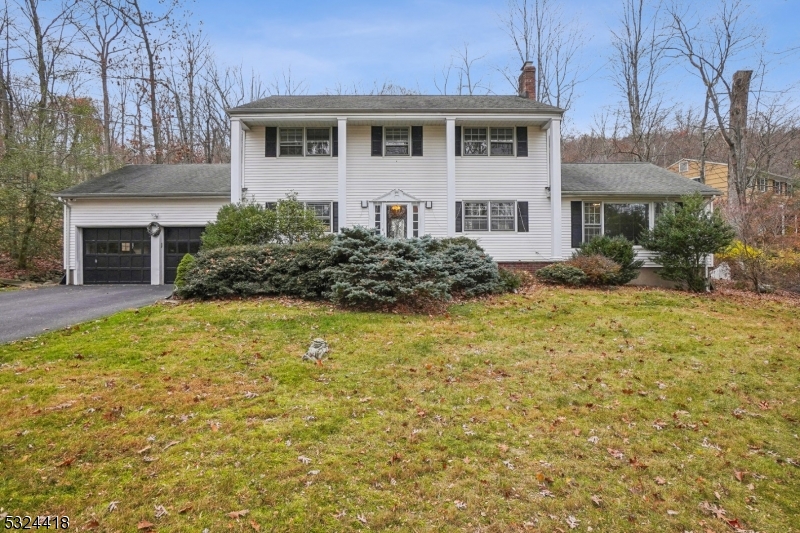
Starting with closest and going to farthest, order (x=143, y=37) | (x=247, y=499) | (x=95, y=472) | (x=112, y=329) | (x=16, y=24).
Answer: (x=247, y=499) < (x=95, y=472) < (x=112, y=329) < (x=16, y=24) < (x=143, y=37)

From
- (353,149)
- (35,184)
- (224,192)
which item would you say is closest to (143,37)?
(35,184)

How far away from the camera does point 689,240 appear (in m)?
12.0

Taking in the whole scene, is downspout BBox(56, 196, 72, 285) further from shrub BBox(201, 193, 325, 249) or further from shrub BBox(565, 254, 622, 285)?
shrub BBox(565, 254, 622, 285)

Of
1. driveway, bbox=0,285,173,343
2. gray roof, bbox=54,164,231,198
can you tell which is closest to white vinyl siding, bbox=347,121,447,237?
gray roof, bbox=54,164,231,198

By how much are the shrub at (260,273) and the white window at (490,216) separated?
6.30m

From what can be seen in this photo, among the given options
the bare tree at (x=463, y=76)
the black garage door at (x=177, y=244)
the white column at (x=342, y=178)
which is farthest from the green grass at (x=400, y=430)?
the bare tree at (x=463, y=76)

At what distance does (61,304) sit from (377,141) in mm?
10281

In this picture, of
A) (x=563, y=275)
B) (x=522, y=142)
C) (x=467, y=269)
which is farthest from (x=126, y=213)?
(x=563, y=275)

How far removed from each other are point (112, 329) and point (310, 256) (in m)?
4.16

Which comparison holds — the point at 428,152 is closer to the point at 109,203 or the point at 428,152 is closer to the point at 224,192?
the point at 224,192

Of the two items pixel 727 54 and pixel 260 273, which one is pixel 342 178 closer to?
pixel 260 273

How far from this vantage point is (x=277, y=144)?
47.6ft

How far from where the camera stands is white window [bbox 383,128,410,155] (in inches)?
577

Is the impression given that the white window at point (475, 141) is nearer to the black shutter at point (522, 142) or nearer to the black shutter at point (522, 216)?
the black shutter at point (522, 142)
